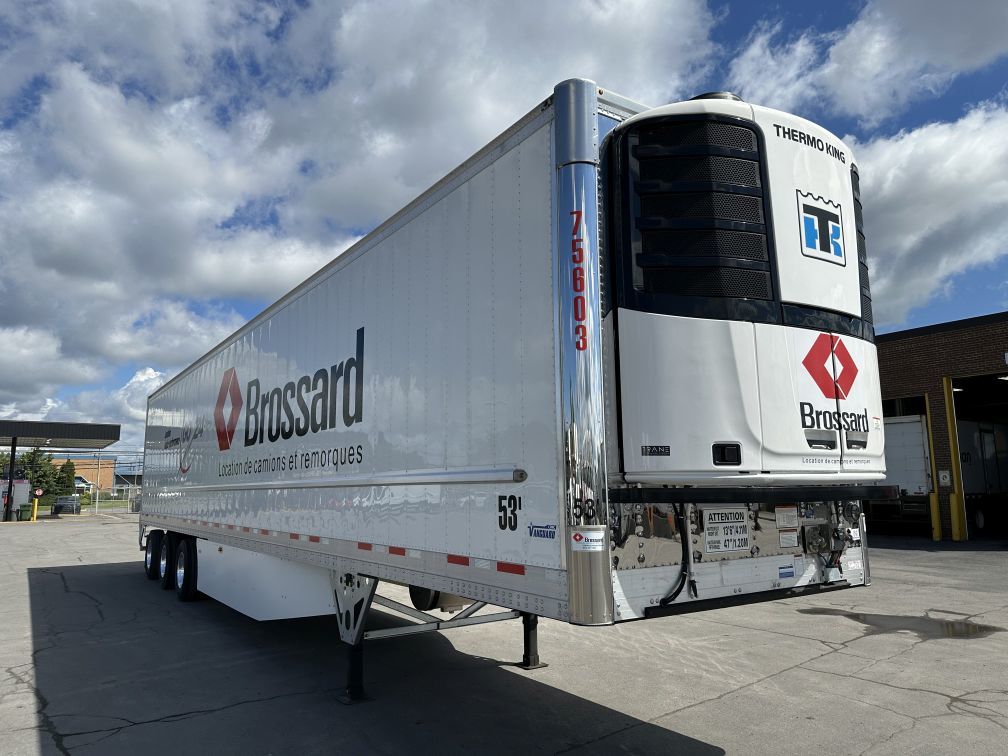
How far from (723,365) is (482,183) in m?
2.01

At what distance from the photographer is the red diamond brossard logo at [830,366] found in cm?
416

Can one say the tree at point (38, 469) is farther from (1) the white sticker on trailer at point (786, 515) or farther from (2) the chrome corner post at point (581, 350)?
(1) the white sticker on trailer at point (786, 515)

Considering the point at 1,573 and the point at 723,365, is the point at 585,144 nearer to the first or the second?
the point at 723,365

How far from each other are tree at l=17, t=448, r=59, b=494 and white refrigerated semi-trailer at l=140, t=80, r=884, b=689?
56.2m

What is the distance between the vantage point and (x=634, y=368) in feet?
12.5

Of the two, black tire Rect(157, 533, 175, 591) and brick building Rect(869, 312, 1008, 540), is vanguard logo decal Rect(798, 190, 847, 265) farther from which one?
brick building Rect(869, 312, 1008, 540)

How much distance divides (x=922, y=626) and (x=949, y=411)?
40.0 ft

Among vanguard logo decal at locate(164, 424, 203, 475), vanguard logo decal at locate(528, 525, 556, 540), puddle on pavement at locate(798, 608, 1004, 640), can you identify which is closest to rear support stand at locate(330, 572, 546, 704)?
vanguard logo decal at locate(528, 525, 556, 540)

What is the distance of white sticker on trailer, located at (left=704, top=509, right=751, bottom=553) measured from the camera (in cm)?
400

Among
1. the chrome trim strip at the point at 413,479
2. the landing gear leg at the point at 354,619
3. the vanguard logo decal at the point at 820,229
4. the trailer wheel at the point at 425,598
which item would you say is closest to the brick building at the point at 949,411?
the trailer wheel at the point at 425,598

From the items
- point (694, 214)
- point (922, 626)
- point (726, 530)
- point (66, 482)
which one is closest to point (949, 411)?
point (922, 626)

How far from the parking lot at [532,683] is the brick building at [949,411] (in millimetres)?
8796

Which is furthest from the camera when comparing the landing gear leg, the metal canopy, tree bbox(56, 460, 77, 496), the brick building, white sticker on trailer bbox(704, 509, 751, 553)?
tree bbox(56, 460, 77, 496)

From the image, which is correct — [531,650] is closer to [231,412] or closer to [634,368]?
[634,368]
